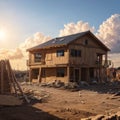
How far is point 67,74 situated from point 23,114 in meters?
23.2

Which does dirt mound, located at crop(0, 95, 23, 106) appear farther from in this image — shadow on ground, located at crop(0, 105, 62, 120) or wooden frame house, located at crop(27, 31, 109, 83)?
wooden frame house, located at crop(27, 31, 109, 83)

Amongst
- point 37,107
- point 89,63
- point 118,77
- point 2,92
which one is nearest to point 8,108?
point 37,107

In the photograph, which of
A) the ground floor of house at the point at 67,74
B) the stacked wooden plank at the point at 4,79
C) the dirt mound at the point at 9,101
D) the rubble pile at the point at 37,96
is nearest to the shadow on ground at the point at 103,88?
the ground floor of house at the point at 67,74

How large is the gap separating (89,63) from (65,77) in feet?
16.9

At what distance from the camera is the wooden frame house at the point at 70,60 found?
39.6 m

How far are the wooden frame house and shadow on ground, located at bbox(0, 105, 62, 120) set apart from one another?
21384 mm

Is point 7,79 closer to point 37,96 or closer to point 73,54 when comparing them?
point 37,96

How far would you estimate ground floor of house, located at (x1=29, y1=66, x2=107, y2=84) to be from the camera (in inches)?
1578

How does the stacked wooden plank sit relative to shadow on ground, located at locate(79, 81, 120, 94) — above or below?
above

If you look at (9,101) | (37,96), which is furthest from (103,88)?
(9,101)

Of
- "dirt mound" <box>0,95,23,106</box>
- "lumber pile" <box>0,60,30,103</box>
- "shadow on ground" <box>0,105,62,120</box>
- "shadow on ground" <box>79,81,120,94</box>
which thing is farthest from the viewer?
"shadow on ground" <box>79,81,120,94</box>

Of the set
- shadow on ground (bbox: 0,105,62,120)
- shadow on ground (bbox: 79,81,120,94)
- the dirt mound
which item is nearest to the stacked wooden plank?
the dirt mound

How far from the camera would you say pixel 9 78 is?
22.9 m

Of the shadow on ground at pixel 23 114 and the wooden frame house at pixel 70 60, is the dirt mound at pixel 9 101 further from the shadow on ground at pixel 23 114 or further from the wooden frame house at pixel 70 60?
the wooden frame house at pixel 70 60
